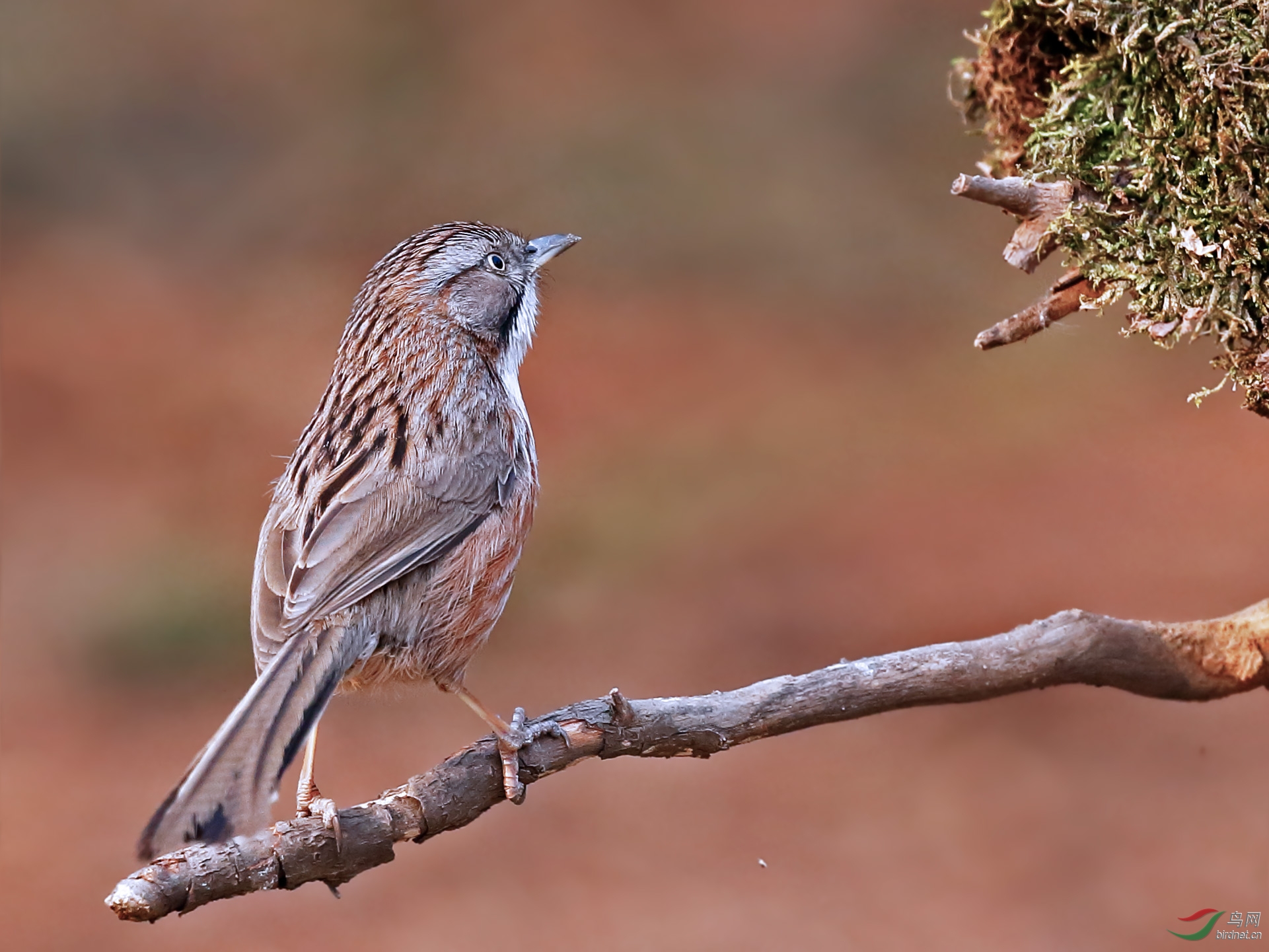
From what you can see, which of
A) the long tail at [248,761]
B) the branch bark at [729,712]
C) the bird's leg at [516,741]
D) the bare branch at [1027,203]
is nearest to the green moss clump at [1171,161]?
the bare branch at [1027,203]

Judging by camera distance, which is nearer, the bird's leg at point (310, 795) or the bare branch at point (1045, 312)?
the bird's leg at point (310, 795)

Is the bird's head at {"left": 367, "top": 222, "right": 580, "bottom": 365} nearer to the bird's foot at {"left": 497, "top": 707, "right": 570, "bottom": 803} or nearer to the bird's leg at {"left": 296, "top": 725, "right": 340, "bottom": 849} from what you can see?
the bird's leg at {"left": 296, "top": 725, "right": 340, "bottom": 849}

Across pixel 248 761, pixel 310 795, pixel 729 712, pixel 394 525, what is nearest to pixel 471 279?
pixel 394 525

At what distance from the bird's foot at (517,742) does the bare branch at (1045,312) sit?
5.14 ft

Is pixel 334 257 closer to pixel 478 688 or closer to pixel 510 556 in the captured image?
pixel 478 688

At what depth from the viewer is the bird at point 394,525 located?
3127mm

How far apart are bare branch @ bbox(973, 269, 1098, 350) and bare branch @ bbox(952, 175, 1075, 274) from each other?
0.32 ft

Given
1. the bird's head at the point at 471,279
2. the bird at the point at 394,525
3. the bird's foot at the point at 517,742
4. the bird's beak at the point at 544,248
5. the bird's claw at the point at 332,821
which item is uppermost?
the bird's beak at the point at 544,248

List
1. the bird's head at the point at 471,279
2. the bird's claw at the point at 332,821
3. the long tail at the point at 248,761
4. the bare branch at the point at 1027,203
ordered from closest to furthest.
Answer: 1. the long tail at the point at 248,761
2. the bird's claw at the point at 332,821
3. the bare branch at the point at 1027,203
4. the bird's head at the point at 471,279

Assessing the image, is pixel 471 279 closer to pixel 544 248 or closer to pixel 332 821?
pixel 544 248

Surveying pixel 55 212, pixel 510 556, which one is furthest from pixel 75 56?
pixel 510 556

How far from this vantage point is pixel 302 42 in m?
14.8

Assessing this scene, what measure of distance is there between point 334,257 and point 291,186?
123cm

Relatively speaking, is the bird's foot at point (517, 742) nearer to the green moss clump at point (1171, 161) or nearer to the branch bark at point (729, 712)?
the branch bark at point (729, 712)
